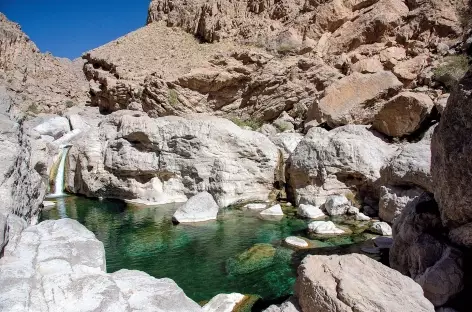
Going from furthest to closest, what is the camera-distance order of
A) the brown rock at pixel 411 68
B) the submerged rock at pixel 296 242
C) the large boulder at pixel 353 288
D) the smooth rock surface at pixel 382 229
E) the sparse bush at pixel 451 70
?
the brown rock at pixel 411 68 < the sparse bush at pixel 451 70 < the smooth rock surface at pixel 382 229 < the submerged rock at pixel 296 242 < the large boulder at pixel 353 288

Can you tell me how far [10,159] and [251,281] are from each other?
690 centimetres

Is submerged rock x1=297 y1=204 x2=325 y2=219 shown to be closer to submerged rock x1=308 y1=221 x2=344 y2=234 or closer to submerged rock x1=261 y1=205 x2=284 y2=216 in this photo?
submerged rock x1=261 y1=205 x2=284 y2=216

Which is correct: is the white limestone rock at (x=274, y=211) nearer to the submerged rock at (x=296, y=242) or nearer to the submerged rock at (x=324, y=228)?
the submerged rock at (x=324, y=228)

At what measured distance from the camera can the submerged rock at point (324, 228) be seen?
45.8 feet

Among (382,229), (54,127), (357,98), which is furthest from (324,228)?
(54,127)

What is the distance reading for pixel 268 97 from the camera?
99.8 ft

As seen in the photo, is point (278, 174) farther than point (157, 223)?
Yes

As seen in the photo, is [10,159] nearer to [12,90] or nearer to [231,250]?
[231,250]

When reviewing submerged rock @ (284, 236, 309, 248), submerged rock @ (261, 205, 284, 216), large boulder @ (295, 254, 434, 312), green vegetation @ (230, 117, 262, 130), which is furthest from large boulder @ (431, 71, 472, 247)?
green vegetation @ (230, 117, 262, 130)

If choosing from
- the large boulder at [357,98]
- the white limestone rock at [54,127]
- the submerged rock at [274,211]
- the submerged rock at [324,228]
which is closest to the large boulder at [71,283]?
the submerged rock at [324,228]

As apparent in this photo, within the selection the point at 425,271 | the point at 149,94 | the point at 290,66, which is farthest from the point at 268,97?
the point at 425,271

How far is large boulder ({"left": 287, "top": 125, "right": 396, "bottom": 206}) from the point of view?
16672mm

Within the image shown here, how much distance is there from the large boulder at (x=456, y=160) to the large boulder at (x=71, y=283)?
542 cm

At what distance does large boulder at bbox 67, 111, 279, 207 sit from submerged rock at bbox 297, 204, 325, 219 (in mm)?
3502
